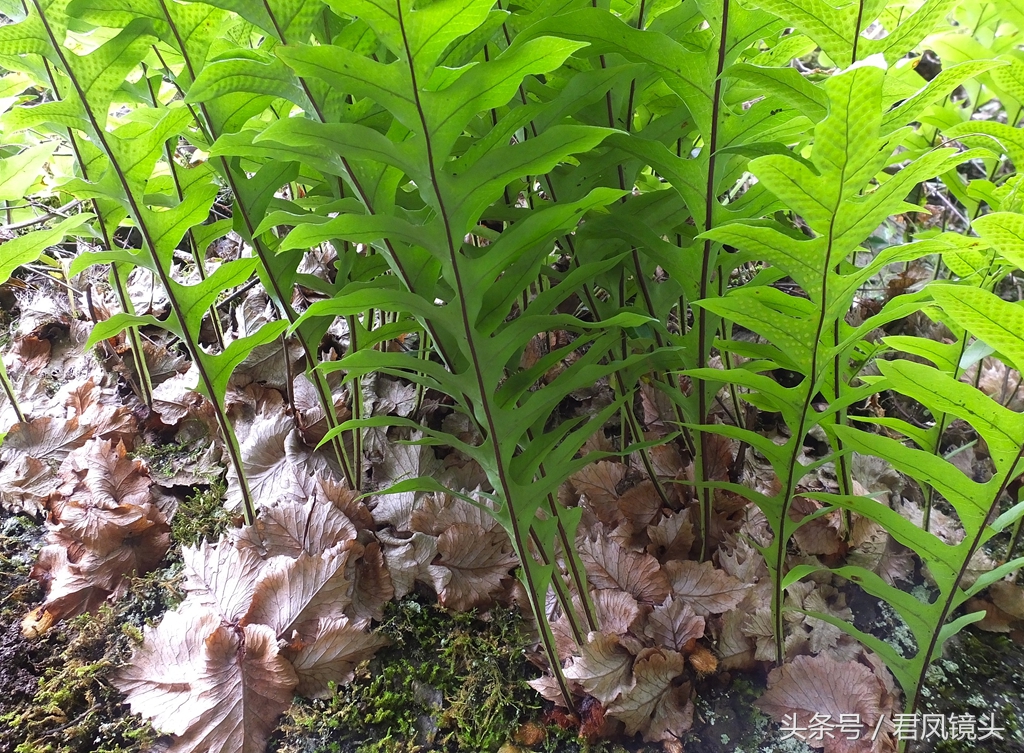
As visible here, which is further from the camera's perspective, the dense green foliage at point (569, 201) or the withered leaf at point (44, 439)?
the withered leaf at point (44, 439)

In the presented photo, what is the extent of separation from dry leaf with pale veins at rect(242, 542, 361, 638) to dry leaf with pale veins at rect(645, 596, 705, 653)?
495 mm

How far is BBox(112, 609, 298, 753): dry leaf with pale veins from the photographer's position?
34.0 inches

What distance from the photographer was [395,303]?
71 cm

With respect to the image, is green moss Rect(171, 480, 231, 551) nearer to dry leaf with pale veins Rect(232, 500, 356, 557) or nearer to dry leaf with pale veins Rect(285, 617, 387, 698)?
dry leaf with pale veins Rect(232, 500, 356, 557)

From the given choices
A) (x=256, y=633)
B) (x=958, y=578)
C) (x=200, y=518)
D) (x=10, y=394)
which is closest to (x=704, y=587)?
(x=958, y=578)

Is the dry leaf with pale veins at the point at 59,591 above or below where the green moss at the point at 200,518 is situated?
below

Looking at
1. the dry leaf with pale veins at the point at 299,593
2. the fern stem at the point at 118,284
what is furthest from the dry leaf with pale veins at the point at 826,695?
the fern stem at the point at 118,284

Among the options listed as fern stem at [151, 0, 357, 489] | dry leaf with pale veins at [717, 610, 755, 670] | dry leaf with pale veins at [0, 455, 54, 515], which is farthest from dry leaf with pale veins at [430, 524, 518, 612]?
dry leaf with pale veins at [0, 455, 54, 515]

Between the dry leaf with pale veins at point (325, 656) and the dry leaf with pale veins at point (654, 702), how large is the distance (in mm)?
403

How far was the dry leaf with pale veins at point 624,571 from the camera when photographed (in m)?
0.98

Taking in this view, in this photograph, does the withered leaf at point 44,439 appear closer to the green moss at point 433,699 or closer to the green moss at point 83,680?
the green moss at point 83,680

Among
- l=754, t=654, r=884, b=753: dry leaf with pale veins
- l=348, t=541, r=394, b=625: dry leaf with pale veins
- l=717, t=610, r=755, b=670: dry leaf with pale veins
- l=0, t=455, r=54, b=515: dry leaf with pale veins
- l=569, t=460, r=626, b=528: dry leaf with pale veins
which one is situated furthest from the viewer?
l=0, t=455, r=54, b=515: dry leaf with pale veins

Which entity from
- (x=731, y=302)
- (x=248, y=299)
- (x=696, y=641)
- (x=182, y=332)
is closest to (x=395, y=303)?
(x=731, y=302)

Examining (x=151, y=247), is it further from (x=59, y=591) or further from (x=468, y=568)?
(x=468, y=568)
